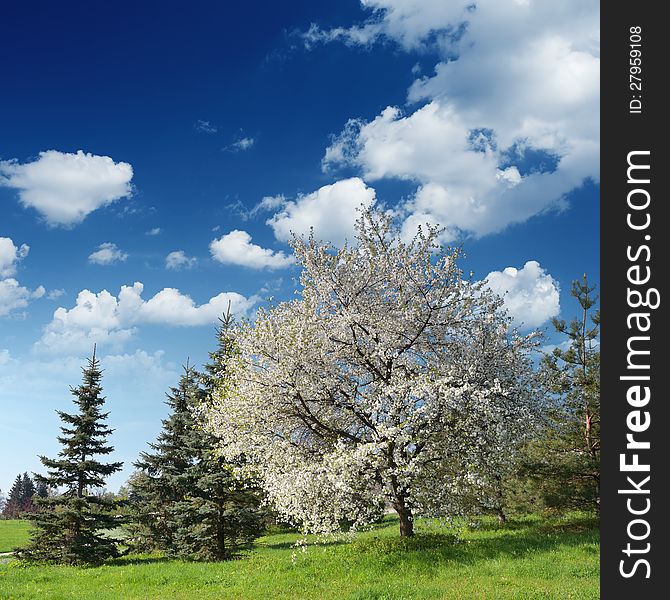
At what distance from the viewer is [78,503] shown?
3103cm

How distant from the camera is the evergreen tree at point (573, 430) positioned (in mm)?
23844

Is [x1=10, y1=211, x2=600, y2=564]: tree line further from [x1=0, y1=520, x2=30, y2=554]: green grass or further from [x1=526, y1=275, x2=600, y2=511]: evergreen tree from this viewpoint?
[x1=0, y1=520, x2=30, y2=554]: green grass

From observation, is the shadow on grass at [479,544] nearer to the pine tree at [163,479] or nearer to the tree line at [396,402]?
the tree line at [396,402]

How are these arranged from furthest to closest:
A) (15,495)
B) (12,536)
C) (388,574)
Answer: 1. (15,495)
2. (12,536)
3. (388,574)

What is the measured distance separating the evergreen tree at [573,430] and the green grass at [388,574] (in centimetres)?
179

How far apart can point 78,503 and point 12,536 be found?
3193 cm

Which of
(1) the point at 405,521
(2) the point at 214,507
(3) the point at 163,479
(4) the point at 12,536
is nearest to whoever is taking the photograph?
(1) the point at 405,521

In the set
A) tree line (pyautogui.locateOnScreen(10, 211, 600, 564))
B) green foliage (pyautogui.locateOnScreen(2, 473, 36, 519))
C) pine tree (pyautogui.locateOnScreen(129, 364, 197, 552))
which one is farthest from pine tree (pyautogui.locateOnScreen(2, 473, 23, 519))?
tree line (pyautogui.locateOnScreen(10, 211, 600, 564))

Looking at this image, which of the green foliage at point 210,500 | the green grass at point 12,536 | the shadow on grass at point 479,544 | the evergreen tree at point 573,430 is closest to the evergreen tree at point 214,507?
the green foliage at point 210,500

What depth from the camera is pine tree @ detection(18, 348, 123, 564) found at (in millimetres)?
30766

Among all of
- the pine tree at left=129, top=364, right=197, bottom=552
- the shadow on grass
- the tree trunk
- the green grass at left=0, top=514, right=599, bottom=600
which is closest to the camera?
the green grass at left=0, top=514, right=599, bottom=600

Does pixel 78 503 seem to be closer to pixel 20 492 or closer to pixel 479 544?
pixel 479 544

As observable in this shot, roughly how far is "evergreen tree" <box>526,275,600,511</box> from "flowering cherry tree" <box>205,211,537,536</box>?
2.90 m

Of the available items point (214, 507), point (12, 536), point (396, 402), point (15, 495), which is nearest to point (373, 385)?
point (396, 402)
